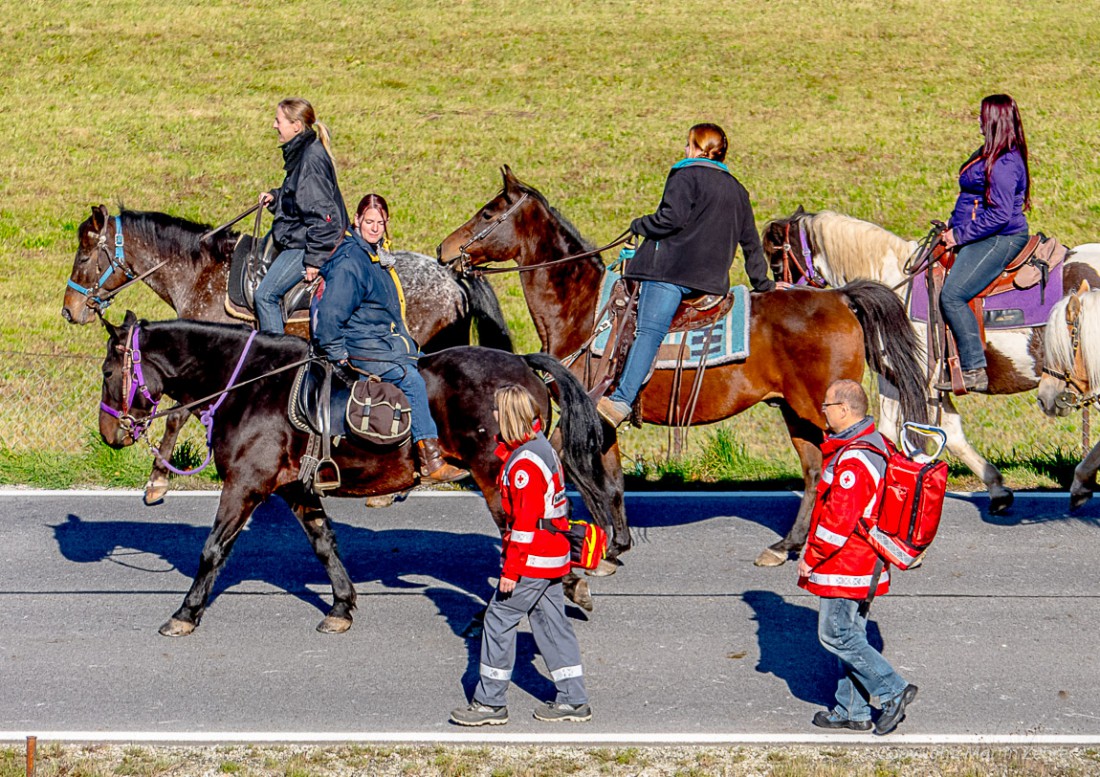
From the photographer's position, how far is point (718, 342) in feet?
35.2

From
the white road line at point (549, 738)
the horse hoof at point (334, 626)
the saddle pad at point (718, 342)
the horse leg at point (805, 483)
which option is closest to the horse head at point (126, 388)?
the horse hoof at point (334, 626)

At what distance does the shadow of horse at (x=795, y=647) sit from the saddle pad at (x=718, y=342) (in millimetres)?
1766

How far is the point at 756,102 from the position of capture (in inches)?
1732

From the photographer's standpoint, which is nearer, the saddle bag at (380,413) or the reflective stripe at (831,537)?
the reflective stripe at (831,537)

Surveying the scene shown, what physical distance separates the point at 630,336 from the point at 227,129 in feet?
107

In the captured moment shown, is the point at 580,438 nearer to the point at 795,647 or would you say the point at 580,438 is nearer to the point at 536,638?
the point at 536,638

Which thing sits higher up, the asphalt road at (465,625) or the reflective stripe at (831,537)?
the reflective stripe at (831,537)

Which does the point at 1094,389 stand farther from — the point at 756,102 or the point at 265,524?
the point at 756,102

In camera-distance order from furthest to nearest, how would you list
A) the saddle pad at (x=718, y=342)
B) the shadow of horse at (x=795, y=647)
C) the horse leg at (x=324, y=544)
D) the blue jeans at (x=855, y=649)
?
the saddle pad at (x=718, y=342), the horse leg at (x=324, y=544), the shadow of horse at (x=795, y=647), the blue jeans at (x=855, y=649)

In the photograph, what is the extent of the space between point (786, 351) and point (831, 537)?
11.9ft

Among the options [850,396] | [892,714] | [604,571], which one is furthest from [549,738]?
[604,571]

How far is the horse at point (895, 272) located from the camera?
12.0 metres

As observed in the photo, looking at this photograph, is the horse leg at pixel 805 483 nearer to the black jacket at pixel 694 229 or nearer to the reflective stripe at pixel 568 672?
the black jacket at pixel 694 229

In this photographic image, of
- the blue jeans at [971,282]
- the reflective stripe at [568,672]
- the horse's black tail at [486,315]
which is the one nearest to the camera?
the reflective stripe at [568,672]
